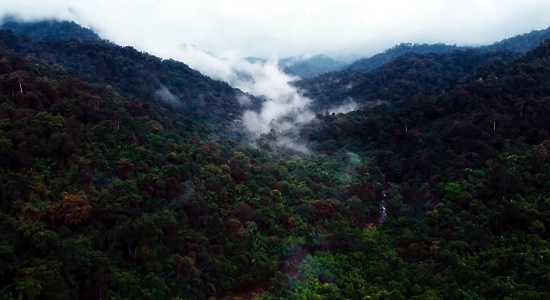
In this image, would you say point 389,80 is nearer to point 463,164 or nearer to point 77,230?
point 463,164

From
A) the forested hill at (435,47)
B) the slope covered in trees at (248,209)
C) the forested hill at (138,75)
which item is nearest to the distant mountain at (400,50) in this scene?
the forested hill at (435,47)

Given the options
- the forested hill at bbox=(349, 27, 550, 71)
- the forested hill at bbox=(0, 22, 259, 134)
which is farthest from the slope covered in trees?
the forested hill at bbox=(349, 27, 550, 71)

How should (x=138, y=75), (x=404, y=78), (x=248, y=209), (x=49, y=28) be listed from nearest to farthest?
(x=248, y=209) → (x=138, y=75) → (x=404, y=78) → (x=49, y=28)

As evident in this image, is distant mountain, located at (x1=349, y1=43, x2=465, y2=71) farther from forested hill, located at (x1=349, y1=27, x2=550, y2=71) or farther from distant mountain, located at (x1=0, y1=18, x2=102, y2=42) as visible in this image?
distant mountain, located at (x1=0, y1=18, x2=102, y2=42)

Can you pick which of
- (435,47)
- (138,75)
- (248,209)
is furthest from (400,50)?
(248,209)

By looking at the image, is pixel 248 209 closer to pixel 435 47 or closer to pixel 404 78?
pixel 404 78

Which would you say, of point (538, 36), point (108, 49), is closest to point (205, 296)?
point (108, 49)
